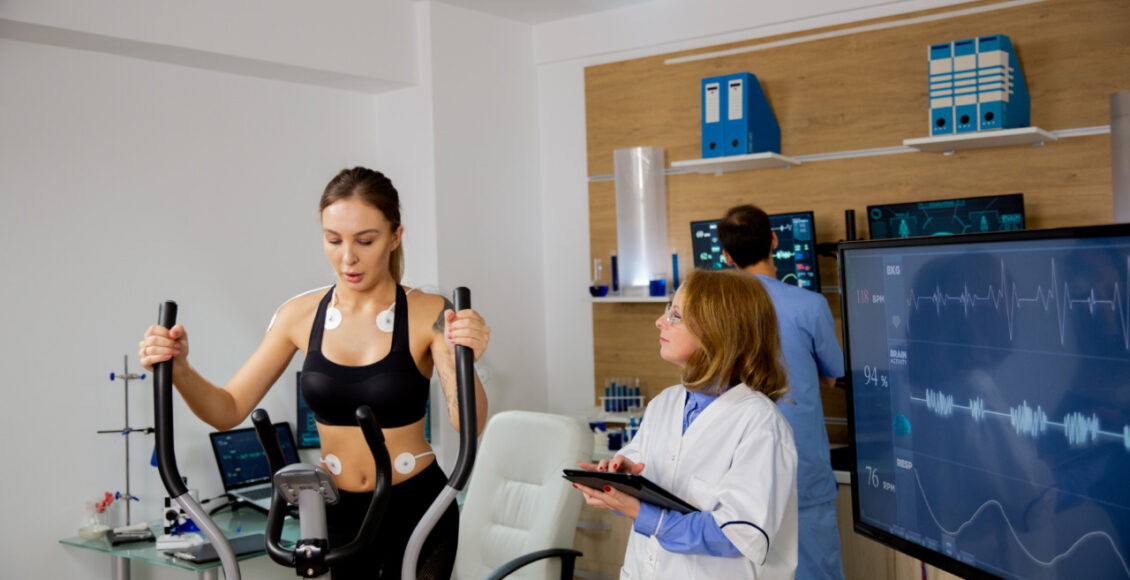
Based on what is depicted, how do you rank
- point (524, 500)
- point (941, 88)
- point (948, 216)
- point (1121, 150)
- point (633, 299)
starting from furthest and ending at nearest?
point (633, 299), point (948, 216), point (941, 88), point (1121, 150), point (524, 500)

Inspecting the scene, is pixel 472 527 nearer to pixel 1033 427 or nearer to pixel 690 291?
pixel 690 291

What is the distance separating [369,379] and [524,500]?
909 mm

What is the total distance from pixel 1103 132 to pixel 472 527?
8.28ft

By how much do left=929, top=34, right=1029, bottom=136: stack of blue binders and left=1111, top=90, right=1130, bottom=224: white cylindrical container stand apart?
0.29m

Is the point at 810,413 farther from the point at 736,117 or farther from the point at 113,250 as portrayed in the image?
the point at 113,250

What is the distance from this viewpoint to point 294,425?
3.76 m

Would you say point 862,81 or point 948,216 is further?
point 862,81

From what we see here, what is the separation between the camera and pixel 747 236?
9.41ft

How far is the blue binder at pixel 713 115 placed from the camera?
3.72 m

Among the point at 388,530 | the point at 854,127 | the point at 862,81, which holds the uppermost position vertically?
the point at 862,81

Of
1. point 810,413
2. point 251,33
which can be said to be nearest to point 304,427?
point 251,33

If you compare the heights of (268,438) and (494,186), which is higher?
(494,186)

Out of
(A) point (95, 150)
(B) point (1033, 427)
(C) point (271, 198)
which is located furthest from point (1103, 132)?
(A) point (95, 150)

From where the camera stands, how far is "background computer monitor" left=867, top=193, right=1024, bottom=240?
3.18 m
